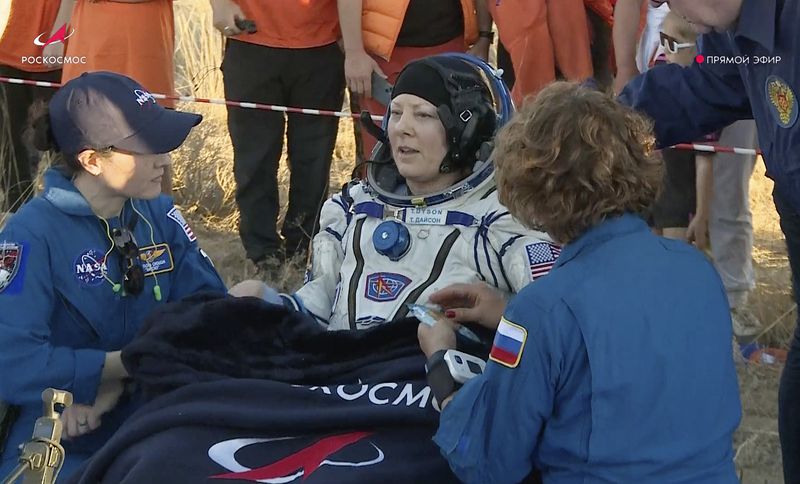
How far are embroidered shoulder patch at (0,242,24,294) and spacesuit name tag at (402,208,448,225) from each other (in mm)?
1093

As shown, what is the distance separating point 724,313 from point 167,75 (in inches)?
146

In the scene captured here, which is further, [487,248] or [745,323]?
[745,323]

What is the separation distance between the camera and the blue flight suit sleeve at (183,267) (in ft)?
11.1

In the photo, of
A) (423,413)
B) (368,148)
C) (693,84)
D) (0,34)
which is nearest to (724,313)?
(423,413)

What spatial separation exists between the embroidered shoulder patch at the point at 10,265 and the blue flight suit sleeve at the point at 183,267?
49cm

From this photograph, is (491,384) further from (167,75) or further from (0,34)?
(0,34)

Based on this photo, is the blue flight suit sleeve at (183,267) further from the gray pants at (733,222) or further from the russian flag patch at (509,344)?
the gray pants at (733,222)

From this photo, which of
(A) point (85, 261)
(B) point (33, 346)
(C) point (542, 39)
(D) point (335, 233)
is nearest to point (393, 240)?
(D) point (335, 233)

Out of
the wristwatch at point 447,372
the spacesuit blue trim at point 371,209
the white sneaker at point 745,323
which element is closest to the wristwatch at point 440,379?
the wristwatch at point 447,372

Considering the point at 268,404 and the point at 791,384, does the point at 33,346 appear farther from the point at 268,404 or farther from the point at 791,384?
the point at 791,384

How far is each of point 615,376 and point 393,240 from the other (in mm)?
1217

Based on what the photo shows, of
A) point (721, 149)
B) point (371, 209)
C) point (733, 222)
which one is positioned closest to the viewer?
point (371, 209)

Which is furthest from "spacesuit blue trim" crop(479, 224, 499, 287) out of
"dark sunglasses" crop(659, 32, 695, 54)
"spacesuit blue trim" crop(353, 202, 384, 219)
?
"dark sunglasses" crop(659, 32, 695, 54)

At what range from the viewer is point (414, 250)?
3314mm
